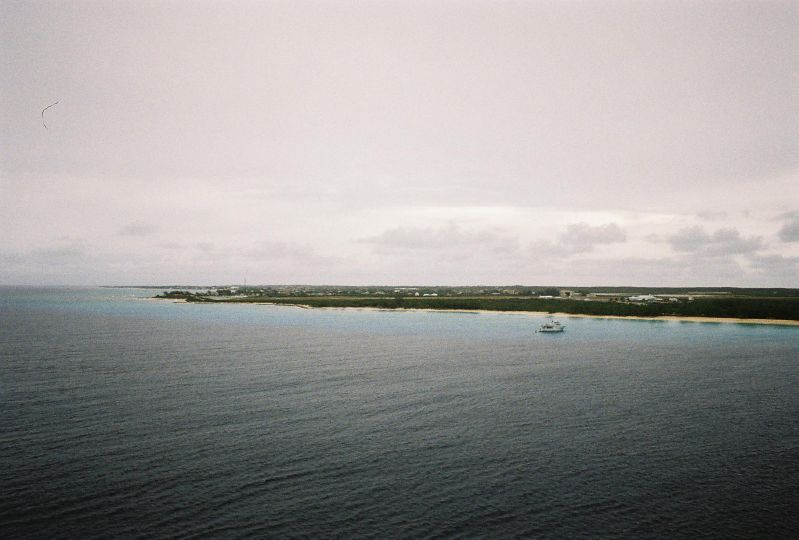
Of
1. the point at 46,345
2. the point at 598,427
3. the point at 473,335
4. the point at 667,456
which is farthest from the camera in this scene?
the point at 473,335

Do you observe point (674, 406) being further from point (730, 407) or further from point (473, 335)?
point (473, 335)

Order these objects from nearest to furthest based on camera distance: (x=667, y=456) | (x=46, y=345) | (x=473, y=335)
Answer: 1. (x=667, y=456)
2. (x=46, y=345)
3. (x=473, y=335)

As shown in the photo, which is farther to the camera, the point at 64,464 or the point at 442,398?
the point at 442,398

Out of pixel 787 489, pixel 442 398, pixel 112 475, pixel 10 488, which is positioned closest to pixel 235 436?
pixel 112 475

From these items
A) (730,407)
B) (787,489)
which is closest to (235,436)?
(787,489)

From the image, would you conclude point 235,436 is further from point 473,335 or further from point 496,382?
point 473,335

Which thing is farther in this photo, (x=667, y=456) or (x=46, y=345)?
(x=46, y=345)

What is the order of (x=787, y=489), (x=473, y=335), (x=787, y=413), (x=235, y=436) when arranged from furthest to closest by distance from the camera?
1. (x=473, y=335)
2. (x=787, y=413)
3. (x=235, y=436)
4. (x=787, y=489)
